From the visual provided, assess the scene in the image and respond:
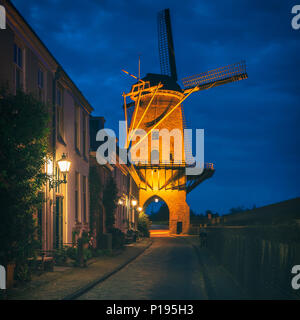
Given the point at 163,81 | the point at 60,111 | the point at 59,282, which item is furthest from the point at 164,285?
the point at 163,81

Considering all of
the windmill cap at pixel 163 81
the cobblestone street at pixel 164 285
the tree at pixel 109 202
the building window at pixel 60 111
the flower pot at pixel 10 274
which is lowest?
the cobblestone street at pixel 164 285

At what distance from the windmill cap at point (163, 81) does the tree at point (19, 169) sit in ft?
133

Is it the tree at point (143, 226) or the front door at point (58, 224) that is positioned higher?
the front door at point (58, 224)

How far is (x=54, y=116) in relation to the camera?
16641mm

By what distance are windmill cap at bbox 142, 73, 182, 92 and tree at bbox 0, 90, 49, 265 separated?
1594 inches

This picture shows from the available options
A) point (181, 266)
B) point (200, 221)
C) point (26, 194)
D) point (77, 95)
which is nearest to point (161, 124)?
point (200, 221)

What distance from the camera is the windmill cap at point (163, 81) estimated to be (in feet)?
167

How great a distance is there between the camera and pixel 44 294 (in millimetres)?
9930

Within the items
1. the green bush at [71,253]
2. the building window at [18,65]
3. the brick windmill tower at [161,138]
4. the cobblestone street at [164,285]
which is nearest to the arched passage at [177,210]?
the brick windmill tower at [161,138]

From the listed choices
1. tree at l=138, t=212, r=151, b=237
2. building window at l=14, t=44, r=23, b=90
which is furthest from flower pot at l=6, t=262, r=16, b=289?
tree at l=138, t=212, r=151, b=237

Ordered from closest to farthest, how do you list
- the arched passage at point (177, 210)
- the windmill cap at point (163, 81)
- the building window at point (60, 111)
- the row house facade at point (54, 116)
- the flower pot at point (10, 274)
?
the flower pot at point (10, 274) < the row house facade at point (54, 116) < the building window at point (60, 111) < the windmill cap at point (163, 81) < the arched passage at point (177, 210)

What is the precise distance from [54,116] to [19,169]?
22.1ft

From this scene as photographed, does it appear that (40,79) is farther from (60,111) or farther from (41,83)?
(60,111)

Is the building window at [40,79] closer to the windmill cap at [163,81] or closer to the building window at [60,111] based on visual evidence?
the building window at [60,111]
